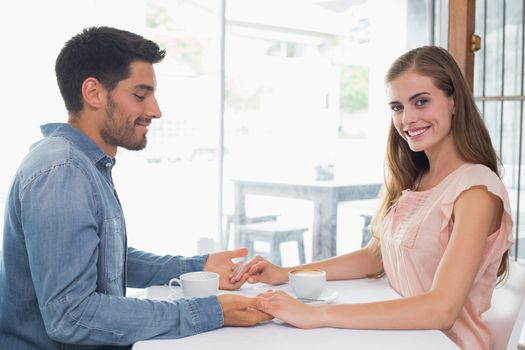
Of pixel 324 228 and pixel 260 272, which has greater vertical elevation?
pixel 260 272

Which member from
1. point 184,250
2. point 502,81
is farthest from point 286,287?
point 184,250

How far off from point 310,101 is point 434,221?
2.35m

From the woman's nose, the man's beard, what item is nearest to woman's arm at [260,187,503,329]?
the woman's nose

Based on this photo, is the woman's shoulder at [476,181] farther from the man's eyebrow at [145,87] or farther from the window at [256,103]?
the window at [256,103]

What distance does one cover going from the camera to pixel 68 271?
115 centimetres

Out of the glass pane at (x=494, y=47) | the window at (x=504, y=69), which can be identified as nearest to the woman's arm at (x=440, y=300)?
the window at (x=504, y=69)

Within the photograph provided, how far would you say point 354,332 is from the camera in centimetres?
122

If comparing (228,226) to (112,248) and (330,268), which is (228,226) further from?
(112,248)

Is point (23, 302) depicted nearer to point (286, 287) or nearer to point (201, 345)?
point (201, 345)

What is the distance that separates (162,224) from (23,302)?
7.59 ft

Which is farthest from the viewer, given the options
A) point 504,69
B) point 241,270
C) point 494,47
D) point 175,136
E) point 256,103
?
point 256,103

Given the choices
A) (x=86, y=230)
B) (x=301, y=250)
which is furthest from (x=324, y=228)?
(x=86, y=230)

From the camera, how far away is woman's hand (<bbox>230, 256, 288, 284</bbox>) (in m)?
1.61

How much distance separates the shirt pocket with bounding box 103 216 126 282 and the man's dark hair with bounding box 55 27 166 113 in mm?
337
